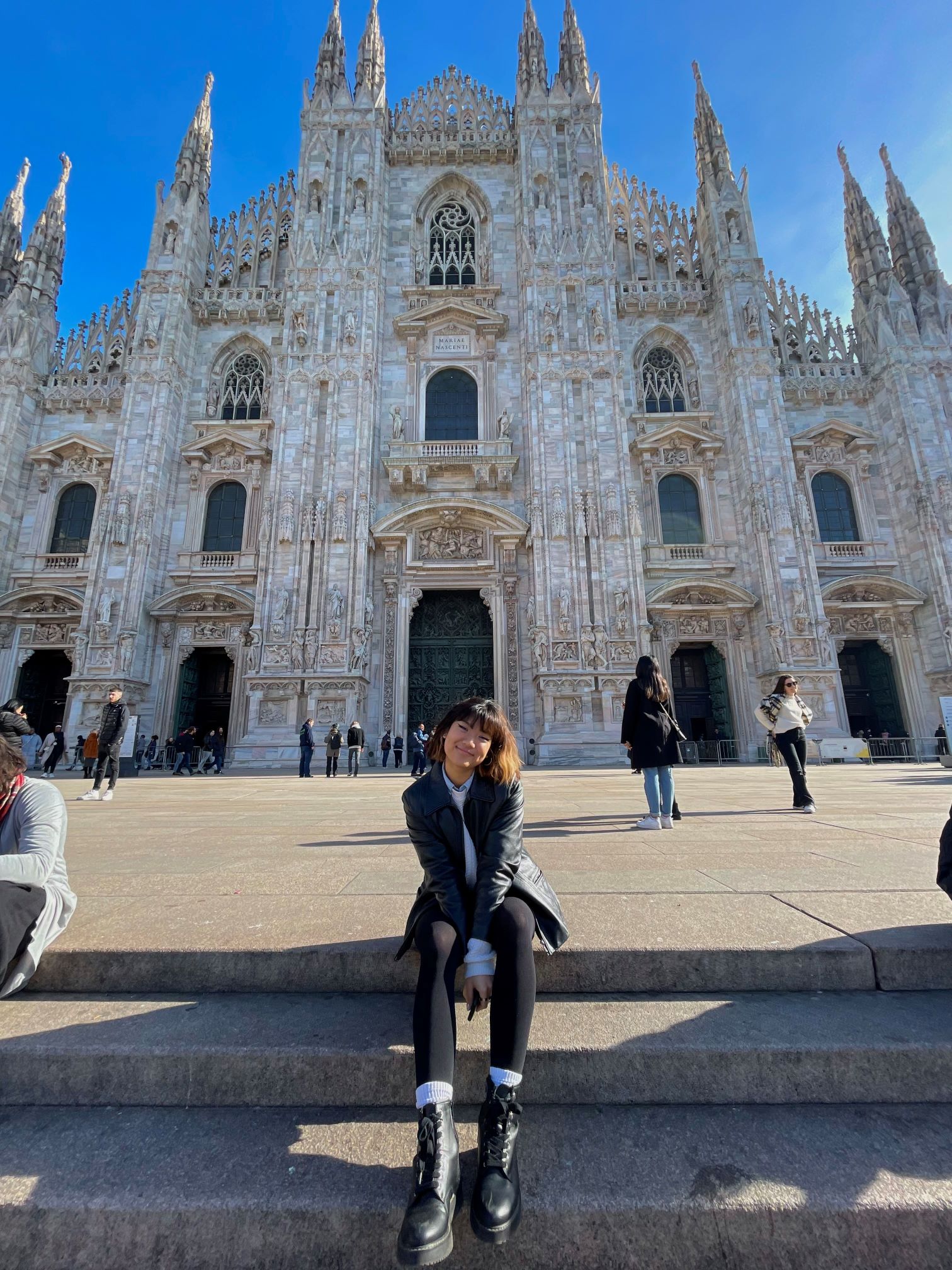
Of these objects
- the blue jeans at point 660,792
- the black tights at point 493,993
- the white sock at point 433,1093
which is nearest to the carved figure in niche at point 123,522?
the blue jeans at point 660,792

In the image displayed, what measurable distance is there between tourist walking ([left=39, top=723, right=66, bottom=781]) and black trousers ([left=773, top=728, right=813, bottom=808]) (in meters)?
16.8

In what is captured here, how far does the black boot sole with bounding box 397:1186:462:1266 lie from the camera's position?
1.47 m

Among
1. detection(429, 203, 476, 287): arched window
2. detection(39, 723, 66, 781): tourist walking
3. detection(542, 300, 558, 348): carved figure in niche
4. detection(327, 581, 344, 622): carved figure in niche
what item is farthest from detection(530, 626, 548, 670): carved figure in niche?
detection(429, 203, 476, 287): arched window

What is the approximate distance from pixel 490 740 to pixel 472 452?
60.1 feet

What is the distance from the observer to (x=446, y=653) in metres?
19.2

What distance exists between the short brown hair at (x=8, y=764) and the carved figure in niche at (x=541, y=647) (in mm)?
15114

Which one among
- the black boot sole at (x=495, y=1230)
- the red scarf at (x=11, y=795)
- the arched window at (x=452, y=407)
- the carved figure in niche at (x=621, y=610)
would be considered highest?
the arched window at (x=452, y=407)

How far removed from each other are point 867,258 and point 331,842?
2855 centimetres

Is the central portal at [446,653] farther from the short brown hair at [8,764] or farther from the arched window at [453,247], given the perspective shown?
the short brown hair at [8,764]

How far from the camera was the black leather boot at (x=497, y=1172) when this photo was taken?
1510 mm

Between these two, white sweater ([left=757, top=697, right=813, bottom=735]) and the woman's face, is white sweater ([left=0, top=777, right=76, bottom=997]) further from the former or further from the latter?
white sweater ([left=757, top=697, right=813, bottom=735])

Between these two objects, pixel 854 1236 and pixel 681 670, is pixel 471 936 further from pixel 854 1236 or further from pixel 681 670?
pixel 681 670

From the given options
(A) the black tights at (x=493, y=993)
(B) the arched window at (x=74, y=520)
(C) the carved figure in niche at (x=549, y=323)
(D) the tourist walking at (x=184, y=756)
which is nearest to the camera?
(A) the black tights at (x=493, y=993)

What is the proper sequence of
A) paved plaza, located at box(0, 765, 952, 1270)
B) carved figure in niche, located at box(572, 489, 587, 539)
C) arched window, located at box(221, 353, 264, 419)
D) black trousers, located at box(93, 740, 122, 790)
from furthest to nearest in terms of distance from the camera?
arched window, located at box(221, 353, 264, 419) → carved figure in niche, located at box(572, 489, 587, 539) → black trousers, located at box(93, 740, 122, 790) → paved plaza, located at box(0, 765, 952, 1270)
